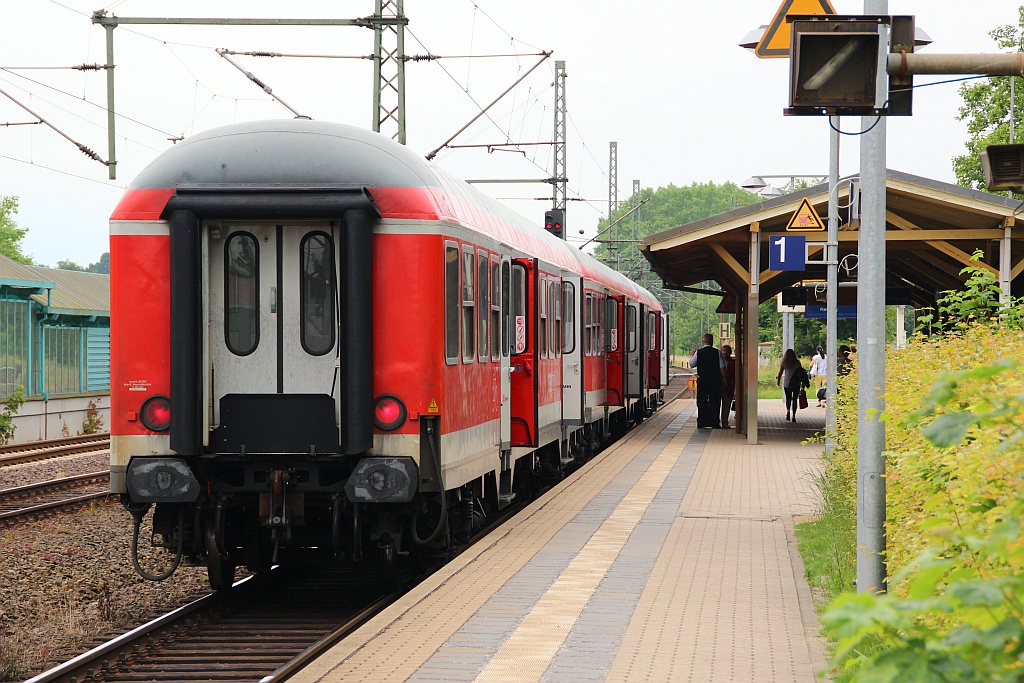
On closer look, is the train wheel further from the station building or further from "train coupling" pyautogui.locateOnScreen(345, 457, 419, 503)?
the station building

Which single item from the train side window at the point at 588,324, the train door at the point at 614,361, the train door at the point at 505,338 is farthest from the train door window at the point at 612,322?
the train door at the point at 505,338

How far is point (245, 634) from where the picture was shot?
8.86 metres

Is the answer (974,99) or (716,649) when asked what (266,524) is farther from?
(974,99)

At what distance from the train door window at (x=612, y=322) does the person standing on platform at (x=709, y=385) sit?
330 centimetres

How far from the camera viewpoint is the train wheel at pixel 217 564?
29.0 feet

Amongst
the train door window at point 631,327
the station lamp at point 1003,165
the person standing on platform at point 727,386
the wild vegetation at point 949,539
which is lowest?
the person standing on platform at point 727,386

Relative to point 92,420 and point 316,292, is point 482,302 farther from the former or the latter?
point 92,420

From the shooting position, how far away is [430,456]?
29.4 feet

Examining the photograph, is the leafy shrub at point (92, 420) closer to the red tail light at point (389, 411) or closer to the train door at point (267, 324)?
the train door at point (267, 324)

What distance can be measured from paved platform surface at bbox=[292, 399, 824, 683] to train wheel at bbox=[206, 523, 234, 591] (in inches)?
55.8

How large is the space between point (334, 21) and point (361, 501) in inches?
352

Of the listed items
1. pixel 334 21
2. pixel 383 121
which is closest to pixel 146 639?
pixel 334 21

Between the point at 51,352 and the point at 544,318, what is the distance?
17957 mm

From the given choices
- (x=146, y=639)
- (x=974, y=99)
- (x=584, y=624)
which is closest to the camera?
(x=584, y=624)
